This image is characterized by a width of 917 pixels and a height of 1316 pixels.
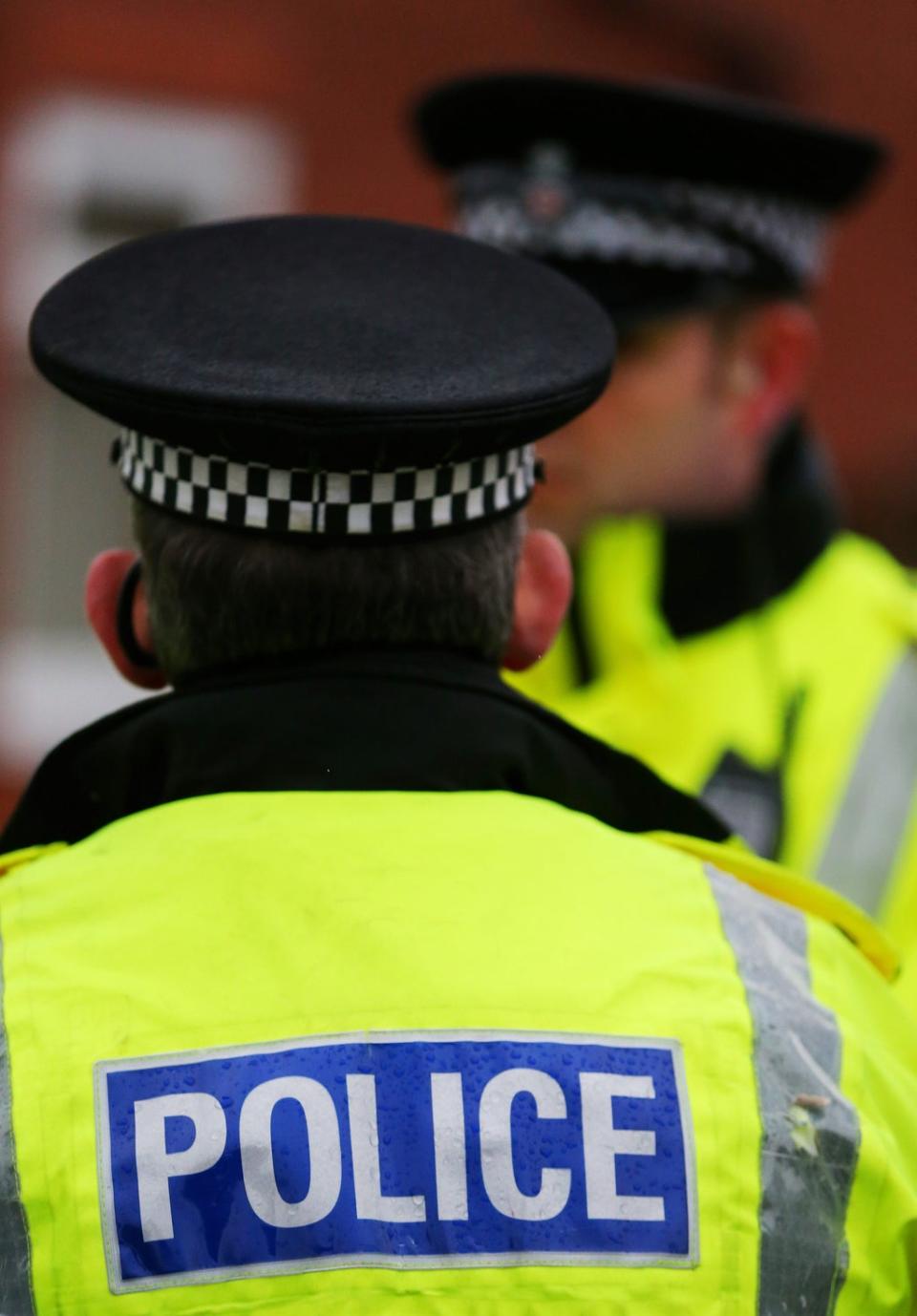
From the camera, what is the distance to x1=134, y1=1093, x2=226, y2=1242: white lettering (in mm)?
1213

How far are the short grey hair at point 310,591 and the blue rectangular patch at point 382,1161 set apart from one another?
12.6 inches

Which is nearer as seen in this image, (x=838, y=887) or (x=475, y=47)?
(x=838, y=887)

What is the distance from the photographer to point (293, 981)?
125 cm

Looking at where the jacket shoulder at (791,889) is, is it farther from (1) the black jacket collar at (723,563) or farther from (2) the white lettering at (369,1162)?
(1) the black jacket collar at (723,563)

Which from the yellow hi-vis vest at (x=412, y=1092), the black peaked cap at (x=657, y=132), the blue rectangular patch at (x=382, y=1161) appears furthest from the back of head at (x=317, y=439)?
the black peaked cap at (x=657, y=132)

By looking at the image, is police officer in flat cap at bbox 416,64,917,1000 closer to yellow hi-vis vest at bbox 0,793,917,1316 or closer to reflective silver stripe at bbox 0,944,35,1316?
yellow hi-vis vest at bbox 0,793,917,1316

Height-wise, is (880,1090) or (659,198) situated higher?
(659,198)

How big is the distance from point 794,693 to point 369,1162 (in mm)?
1395

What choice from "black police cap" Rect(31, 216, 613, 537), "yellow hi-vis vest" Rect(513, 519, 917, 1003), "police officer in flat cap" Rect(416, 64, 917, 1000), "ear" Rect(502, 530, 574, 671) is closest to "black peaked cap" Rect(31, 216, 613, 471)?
"black police cap" Rect(31, 216, 613, 537)

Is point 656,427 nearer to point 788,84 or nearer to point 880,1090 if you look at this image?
point 880,1090

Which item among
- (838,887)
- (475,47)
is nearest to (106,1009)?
(838,887)

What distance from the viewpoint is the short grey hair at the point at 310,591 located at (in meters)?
1.38

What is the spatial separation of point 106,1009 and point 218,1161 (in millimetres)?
128

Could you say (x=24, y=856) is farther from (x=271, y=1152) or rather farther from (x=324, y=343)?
(x=324, y=343)
